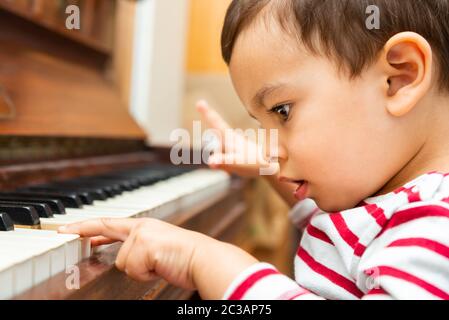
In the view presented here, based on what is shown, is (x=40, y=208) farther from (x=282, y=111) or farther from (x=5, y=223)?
(x=282, y=111)

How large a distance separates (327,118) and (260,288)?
0.25m

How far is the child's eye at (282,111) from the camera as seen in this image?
27.7 inches

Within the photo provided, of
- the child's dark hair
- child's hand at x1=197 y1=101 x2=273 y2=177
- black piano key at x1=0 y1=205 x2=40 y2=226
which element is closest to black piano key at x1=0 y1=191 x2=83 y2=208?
black piano key at x1=0 y1=205 x2=40 y2=226

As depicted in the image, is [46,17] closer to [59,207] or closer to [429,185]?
[59,207]

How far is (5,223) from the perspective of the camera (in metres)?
0.61

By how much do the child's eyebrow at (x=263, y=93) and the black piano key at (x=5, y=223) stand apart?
37 centimetres

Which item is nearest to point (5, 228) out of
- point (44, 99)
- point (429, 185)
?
point (429, 185)

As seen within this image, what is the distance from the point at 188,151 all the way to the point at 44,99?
2.36 ft

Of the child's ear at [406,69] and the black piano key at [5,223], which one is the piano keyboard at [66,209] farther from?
the child's ear at [406,69]

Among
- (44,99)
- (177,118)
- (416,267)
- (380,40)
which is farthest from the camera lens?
(177,118)

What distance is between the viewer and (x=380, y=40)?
672mm

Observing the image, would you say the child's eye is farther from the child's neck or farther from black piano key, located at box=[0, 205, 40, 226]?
black piano key, located at box=[0, 205, 40, 226]

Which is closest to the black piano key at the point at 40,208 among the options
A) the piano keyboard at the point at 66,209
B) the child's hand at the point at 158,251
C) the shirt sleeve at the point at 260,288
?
the piano keyboard at the point at 66,209

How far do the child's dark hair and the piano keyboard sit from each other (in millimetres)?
375
